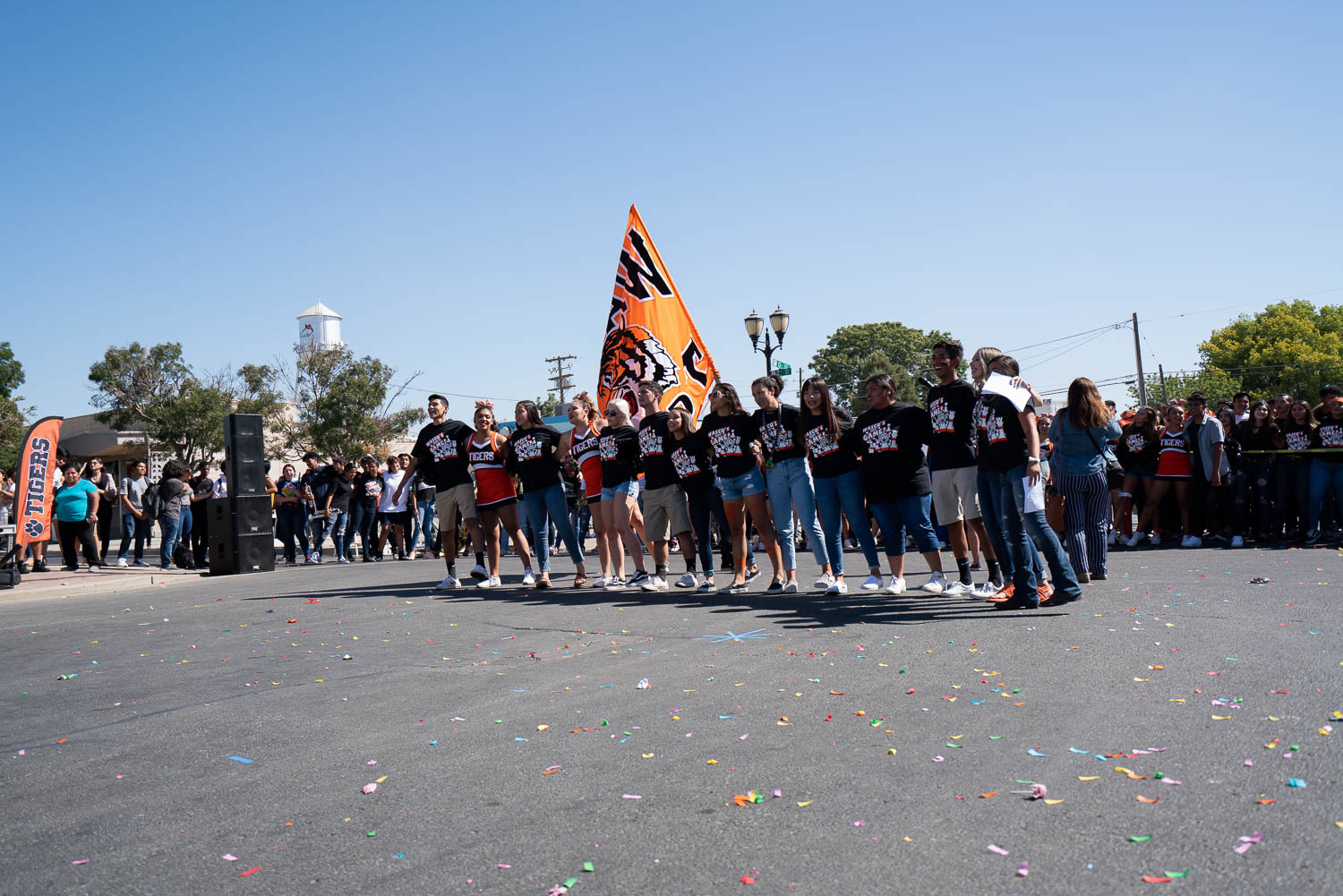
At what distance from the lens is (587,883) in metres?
2.78

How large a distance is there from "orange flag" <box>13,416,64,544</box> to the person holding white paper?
12780 millimetres

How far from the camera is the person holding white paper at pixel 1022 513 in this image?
7.37 meters

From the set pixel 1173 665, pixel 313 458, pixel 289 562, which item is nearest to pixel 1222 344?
pixel 313 458

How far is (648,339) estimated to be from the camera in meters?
15.0

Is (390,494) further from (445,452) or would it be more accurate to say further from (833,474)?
(833,474)

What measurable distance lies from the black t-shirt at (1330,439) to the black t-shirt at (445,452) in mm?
10055

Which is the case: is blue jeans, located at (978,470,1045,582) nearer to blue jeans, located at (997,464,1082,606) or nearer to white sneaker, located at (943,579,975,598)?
blue jeans, located at (997,464,1082,606)

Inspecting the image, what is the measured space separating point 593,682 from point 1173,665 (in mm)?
2952

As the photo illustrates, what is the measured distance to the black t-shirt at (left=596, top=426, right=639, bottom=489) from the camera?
10.3m

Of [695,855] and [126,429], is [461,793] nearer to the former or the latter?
[695,855]

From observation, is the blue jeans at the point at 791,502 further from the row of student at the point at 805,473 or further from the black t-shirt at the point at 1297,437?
the black t-shirt at the point at 1297,437

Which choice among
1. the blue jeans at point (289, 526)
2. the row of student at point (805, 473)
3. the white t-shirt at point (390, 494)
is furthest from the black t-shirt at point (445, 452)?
the blue jeans at point (289, 526)

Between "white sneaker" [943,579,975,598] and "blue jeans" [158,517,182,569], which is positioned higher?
"blue jeans" [158,517,182,569]

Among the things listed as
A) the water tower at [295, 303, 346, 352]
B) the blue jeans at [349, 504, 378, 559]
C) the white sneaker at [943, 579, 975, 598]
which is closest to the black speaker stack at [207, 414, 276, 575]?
the blue jeans at [349, 504, 378, 559]
